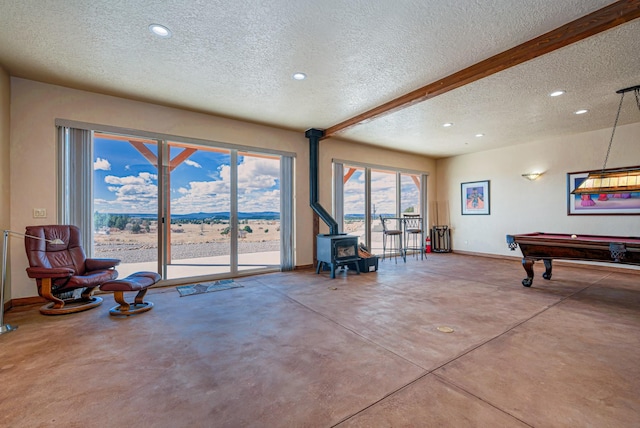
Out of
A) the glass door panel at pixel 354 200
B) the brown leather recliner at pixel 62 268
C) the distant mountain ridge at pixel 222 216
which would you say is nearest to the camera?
the brown leather recliner at pixel 62 268

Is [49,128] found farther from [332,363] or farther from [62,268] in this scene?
[332,363]

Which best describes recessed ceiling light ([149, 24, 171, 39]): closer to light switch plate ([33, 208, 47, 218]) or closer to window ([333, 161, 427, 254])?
light switch plate ([33, 208, 47, 218])

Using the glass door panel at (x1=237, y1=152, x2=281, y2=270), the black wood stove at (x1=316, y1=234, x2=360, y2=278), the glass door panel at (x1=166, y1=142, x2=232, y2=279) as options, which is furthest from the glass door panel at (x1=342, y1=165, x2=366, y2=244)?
the glass door panel at (x1=166, y1=142, x2=232, y2=279)

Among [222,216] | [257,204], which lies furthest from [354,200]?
[222,216]

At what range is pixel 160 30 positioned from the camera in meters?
2.69

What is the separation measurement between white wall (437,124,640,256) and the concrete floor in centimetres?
284

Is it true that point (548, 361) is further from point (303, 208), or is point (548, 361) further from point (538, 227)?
point (538, 227)

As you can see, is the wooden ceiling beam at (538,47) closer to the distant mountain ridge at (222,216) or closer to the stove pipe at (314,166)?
the stove pipe at (314,166)

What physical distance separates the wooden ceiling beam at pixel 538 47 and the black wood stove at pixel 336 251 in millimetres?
2492

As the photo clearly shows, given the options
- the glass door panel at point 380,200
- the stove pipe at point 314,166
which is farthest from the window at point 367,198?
the stove pipe at point 314,166

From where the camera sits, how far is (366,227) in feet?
23.4

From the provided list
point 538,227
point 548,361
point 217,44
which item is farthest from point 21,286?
point 538,227

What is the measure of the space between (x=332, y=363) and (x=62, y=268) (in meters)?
3.16

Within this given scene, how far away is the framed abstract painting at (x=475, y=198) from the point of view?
297 inches
